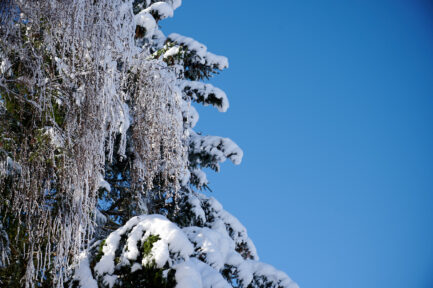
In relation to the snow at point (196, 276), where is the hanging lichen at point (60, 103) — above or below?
above

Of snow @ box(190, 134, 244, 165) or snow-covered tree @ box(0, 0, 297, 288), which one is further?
snow @ box(190, 134, 244, 165)

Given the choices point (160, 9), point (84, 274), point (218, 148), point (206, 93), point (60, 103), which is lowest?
point (84, 274)

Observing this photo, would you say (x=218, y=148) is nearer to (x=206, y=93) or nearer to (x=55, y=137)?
(x=206, y=93)

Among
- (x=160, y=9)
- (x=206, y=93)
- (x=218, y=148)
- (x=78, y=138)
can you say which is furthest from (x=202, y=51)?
(x=78, y=138)

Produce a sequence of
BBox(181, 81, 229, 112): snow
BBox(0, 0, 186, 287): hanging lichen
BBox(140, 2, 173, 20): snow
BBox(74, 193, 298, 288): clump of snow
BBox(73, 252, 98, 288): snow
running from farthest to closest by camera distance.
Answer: BBox(181, 81, 229, 112): snow
BBox(140, 2, 173, 20): snow
BBox(73, 252, 98, 288): snow
BBox(74, 193, 298, 288): clump of snow
BBox(0, 0, 186, 287): hanging lichen

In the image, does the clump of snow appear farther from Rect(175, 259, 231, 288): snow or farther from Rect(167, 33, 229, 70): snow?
Rect(167, 33, 229, 70): snow

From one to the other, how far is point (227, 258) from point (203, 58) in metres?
4.15

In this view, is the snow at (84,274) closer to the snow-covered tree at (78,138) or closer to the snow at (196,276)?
the snow-covered tree at (78,138)

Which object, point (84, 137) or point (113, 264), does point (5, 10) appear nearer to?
point (84, 137)

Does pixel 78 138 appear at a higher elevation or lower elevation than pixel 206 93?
lower

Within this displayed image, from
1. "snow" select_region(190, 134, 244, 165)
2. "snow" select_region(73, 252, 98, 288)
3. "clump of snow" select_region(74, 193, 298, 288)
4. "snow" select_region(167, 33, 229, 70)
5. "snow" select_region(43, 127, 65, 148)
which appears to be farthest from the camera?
"snow" select_region(190, 134, 244, 165)

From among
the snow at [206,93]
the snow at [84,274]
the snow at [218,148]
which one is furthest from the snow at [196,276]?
the snow at [206,93]

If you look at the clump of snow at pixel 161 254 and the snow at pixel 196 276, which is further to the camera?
the clump of snow at pixel 161 254

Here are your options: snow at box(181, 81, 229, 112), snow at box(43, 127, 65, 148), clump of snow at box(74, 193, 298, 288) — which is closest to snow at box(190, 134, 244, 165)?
snow at box(181, 81, 229, 112)
